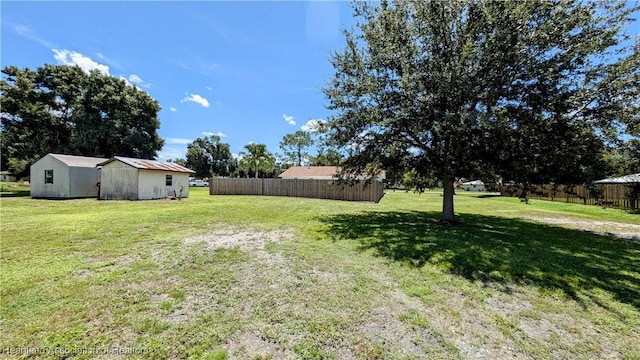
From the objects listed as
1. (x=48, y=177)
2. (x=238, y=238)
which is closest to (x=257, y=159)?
(x=48, y=177)

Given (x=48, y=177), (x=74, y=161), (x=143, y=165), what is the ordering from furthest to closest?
(x=74, y=161) → (x=48, y=177) → (x=143, y=165)

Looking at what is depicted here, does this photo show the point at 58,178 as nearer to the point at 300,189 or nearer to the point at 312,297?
the point at 300,189

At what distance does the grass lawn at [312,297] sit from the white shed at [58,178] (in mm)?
13642

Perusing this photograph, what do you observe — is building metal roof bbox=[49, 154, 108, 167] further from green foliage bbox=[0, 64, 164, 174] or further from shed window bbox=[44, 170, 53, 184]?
green foliage bbox=[0, 64, 164, 174]

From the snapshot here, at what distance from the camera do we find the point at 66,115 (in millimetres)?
25141

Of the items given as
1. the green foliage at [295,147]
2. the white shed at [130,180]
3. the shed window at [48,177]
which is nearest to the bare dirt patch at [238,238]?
the white shed at [130,180]

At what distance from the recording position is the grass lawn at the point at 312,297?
247 centimetres

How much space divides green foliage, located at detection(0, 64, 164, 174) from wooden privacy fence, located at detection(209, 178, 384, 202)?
11.1 m

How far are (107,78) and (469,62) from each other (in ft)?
101

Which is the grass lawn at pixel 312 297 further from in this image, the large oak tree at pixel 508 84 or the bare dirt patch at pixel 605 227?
the large oak tree at pixel 508 84

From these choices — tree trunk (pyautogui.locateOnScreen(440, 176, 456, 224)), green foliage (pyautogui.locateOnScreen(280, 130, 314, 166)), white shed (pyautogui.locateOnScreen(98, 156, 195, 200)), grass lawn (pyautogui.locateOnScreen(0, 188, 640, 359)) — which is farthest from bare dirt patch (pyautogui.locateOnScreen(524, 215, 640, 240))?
green foliage (pyautogui.locateOnScreen(280, 130, 314, 166))

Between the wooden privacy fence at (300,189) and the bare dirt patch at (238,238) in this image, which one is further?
the wooden privacy fence at (300,189)

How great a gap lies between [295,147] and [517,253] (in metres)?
44.3

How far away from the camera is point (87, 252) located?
5055 mm
